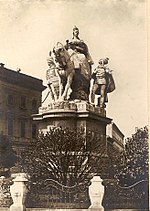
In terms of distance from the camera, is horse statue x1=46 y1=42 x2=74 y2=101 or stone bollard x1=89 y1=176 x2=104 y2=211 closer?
stone bollard x1=89 y1=176 x2=104 y2=211

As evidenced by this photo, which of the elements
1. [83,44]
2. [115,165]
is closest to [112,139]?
[115,165]

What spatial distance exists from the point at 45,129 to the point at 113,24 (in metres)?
0.62

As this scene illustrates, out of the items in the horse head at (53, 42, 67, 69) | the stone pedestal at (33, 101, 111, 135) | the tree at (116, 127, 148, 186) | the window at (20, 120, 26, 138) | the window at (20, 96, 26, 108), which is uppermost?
the horse head at (53, 42, 67, 69)

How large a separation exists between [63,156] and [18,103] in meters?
0.34

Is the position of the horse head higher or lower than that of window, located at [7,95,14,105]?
higher

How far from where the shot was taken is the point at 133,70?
246cm

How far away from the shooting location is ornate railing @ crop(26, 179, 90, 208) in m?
2.41

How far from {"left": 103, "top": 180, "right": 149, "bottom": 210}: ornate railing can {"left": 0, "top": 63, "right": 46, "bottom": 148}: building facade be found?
0.46m

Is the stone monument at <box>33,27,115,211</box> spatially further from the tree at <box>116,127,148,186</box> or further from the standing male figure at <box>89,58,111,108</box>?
the tree at <box>116,127,148,186</box>

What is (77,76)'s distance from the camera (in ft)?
8.23

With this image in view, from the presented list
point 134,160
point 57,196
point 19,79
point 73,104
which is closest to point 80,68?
point 73,104

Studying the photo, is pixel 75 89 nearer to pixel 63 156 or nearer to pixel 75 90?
pixel 75 90

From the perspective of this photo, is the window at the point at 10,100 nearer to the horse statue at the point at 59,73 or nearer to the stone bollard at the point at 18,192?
the horse statue at the point at 59,73

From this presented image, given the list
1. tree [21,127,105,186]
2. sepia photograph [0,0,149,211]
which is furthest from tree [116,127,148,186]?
tree [21,127,105,186]
